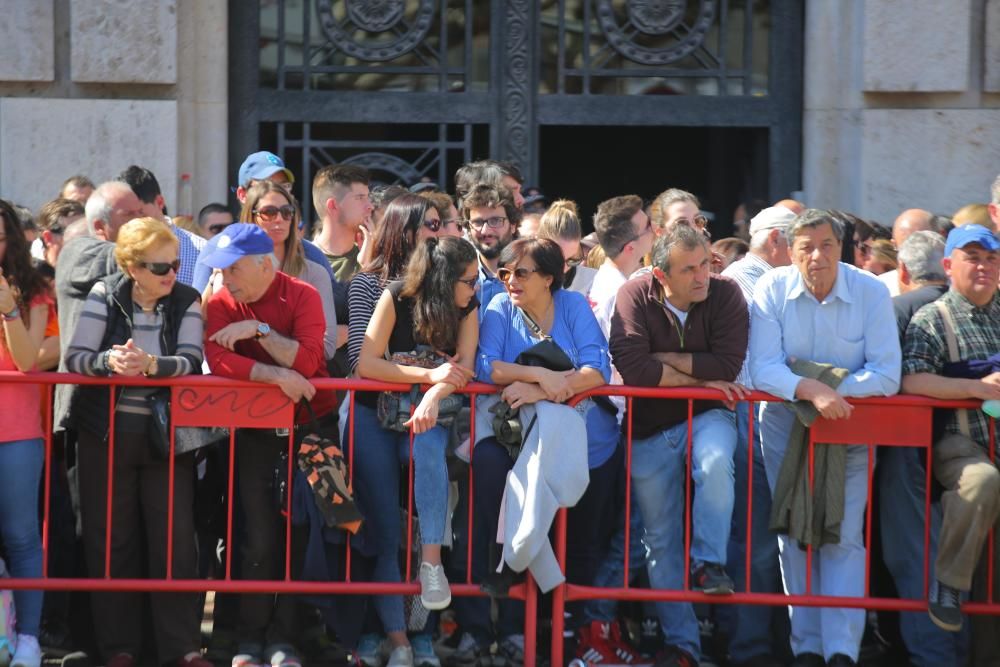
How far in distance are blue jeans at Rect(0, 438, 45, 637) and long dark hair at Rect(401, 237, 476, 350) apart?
1607 millimetres

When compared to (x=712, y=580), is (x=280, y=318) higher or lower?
higher

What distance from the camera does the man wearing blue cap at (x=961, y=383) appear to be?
19.5 feet

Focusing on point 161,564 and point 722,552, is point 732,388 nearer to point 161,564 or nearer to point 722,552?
point 722,552

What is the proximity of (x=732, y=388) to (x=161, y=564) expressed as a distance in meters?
2.41

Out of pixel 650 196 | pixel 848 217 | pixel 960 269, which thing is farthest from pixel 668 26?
pixel 650 196

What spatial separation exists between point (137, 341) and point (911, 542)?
3263 mm

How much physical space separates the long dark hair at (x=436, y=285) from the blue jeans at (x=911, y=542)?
196 cm

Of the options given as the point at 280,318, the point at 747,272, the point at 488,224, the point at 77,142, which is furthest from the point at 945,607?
the point at 77,142

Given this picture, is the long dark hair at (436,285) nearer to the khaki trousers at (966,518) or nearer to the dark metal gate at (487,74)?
the khaki trousers at (966,518)

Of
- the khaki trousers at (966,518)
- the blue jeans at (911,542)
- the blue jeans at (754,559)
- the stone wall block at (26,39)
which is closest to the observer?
the khaki trousers at (966,518)

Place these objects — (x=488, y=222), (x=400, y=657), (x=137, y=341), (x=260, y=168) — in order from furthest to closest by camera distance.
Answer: (x=260, y=168), (x=488, y=222), (x=400, y=657), (x=137, y=341)

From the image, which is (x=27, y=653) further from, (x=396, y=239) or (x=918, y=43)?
(x=918, y=43)

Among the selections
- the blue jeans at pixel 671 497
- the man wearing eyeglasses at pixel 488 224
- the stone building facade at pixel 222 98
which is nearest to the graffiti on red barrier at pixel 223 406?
the man wearing eyeglasses at pixel 488 224

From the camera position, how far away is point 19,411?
5957mm
